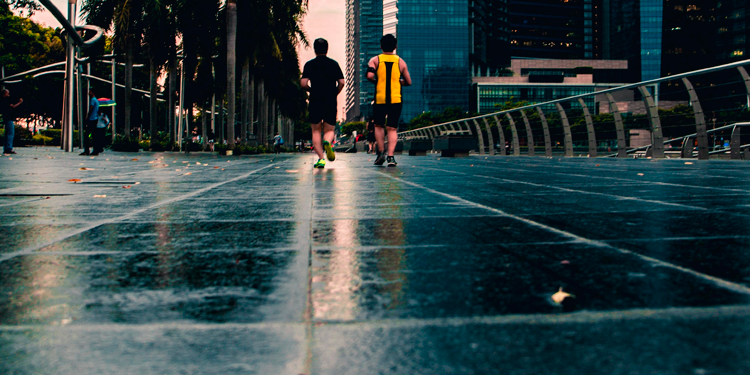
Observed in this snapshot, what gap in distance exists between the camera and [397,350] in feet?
4.23

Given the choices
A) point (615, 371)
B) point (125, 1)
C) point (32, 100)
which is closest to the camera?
point (615, 371)

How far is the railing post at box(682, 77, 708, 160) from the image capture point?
1183cm

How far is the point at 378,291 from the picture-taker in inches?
71.6

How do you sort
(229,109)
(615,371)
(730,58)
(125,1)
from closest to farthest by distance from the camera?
(615,371) → (229,109) → (125,1) → (730,58)

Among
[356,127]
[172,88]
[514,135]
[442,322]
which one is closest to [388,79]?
[442,322]

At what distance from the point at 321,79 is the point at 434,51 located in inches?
5622

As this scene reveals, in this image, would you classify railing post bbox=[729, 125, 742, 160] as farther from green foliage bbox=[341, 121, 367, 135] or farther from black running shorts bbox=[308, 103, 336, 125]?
green foliage bbox=[341, 121, 367, 135]

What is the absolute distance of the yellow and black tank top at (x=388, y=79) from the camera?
9.69 metres

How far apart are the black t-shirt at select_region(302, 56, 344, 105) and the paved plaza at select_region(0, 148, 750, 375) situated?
240 inches

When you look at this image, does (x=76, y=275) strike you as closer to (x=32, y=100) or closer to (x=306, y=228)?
(x=306, y=228)

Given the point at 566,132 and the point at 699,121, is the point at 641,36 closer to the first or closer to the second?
the point at 566,132

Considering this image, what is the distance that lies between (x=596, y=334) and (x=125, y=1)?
104 feet

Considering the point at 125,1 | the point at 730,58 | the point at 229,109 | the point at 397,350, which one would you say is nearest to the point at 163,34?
the point at 125,1

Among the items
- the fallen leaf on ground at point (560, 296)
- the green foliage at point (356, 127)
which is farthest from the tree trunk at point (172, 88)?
the green foliage at point (356, 127)
